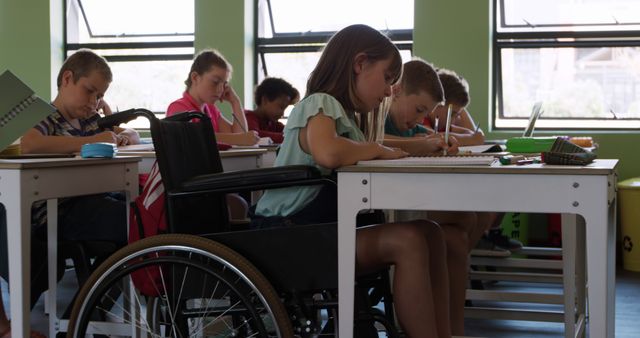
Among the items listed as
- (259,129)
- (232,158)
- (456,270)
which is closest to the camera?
(456,270)

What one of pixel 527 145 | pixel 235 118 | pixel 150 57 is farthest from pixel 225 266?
pixel 150 57

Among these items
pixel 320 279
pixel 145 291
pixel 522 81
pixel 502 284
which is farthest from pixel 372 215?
Answer: pixel 522 81

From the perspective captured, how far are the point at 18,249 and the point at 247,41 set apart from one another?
3.86 meters

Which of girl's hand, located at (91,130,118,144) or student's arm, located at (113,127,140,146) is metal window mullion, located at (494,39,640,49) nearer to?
student's arm, located at (113,127,140,146)

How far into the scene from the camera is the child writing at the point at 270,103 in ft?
15.7

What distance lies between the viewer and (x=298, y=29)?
588 cm

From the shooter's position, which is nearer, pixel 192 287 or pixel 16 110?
pixel 192 287

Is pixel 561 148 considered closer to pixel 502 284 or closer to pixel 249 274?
pixel 249 274

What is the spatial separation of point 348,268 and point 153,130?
0.51 meters

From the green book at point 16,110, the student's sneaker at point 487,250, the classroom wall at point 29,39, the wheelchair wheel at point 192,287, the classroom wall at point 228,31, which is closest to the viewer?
the wheelchair wheel at point 192,287

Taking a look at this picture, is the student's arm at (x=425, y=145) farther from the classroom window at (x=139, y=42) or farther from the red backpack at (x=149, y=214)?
the classroom window at (x=139, y=42)

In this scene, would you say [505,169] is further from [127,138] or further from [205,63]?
[205,63]

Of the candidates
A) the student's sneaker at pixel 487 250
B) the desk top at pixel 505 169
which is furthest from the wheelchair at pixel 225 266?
the student's sneaker at pixel 487 250

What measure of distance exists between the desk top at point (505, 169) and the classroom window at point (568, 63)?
12.5ft
